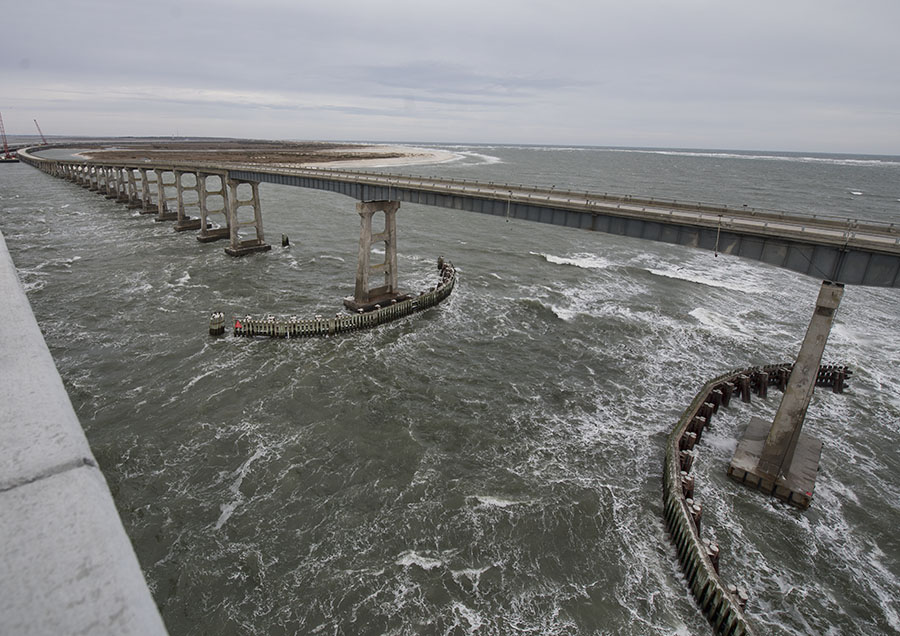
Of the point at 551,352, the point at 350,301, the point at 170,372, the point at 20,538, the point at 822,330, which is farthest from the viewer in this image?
the point at 350,301

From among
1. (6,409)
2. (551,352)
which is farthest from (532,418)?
(6,409)

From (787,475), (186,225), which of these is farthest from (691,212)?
(186,225)

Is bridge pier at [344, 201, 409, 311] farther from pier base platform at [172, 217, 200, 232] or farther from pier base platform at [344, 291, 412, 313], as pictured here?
pier base platform at [172, 217, 200, 232]

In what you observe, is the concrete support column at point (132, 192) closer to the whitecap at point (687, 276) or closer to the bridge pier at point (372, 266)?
the bridge pier at point (372, 266)

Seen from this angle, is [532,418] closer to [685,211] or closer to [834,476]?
[834,476]

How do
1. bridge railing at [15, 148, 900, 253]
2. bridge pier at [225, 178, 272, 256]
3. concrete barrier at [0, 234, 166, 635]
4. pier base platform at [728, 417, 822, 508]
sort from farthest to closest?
bridge pier at [225, 178, 272, 256] < bridge railing at [15, 148, 900, 253] < pier base platform at [728, 417, 822, 508] < concrete barrier at [0, 234, 166, 635]

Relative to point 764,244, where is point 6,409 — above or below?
above

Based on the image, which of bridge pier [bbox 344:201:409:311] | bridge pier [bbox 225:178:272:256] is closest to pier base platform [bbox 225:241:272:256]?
bridge pier [bbox 225:178:272:256]
